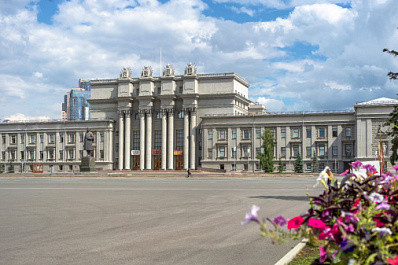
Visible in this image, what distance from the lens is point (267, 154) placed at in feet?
→ 246

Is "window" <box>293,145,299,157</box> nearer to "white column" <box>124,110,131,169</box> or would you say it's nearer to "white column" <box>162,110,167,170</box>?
"white column" <box>162,110,167,170</box>

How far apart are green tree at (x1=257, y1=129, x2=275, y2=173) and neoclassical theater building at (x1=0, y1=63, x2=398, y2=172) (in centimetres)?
561

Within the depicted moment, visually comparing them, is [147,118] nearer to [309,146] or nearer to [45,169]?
[45,169]

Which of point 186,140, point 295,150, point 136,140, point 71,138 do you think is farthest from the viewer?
point 71,138

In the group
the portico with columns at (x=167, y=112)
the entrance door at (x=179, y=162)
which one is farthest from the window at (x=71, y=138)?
the entrance door at (x=179, y=162)

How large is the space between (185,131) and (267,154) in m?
20.8

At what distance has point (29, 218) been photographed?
47.5 feet

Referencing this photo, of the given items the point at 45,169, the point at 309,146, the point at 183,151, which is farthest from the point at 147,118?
the point at 309,146

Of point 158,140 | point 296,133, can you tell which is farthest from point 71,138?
point 296,133

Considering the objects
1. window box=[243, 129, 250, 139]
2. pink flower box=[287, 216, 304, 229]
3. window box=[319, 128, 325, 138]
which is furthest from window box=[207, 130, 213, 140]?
pink flower box=[287, 216, 304, 229]

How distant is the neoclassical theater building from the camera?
77812 millimetres

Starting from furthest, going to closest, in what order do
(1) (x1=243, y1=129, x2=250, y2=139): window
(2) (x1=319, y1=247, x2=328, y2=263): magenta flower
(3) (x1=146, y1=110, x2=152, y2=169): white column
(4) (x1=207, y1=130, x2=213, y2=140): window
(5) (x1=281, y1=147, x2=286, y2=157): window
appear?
(3) (x1=146, y1=110, x2=152, y2=169): white column < (4) (x1=207, y1=130, x2=213, y2=140): window < (1) (x1=243, y1=129, x2=250, y2=139): window < (5) (x1=281, y1=147, x2=286, y2=157): window < (2) (x1=319, y1=247, x2=328, y2=263): magenta flower

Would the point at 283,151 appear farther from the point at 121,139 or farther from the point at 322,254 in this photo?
the point at 322,254

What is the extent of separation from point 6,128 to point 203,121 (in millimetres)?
46633
